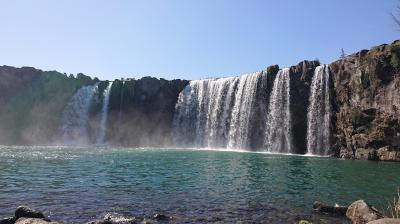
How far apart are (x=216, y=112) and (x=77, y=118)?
33.0 metres

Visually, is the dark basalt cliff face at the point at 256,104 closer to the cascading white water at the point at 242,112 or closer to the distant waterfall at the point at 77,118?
the cascading white water at the point at 242,112

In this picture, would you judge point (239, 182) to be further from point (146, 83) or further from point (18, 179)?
point (146, 83)

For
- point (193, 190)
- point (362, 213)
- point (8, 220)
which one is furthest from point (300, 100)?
point (8, 220)

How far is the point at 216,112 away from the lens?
73312 millimetres

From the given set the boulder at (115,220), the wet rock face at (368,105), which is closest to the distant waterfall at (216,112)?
the wet rock face at (368,105)

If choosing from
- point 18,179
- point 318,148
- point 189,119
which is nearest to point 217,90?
point 189,119

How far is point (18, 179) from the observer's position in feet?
93.3

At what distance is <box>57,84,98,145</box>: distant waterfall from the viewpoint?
86.6 metres

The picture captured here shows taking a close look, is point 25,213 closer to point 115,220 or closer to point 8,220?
point 8,220

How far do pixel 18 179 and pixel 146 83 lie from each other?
2354 inches

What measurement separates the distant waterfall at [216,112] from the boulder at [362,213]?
162ft

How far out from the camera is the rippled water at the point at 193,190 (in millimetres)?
18734

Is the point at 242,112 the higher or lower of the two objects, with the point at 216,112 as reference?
lower

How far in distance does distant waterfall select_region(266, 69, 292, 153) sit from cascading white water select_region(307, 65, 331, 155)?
347 cm
